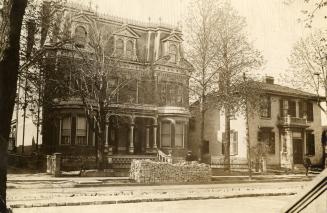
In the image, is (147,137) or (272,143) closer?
(272,143)

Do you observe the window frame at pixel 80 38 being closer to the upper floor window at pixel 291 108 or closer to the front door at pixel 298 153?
the front door at pixel 298 153

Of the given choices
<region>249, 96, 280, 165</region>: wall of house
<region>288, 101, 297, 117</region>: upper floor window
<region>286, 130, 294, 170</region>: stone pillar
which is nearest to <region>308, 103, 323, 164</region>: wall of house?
<region>286, 130, 294, 170</region>: stone pillar

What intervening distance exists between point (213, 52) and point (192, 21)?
185 centimetres

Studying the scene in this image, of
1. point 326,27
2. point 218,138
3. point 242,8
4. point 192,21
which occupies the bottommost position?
point 218,138

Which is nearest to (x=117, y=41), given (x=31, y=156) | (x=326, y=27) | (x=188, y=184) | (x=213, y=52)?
(x=213, y=52)

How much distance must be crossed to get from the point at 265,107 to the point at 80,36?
1111cm

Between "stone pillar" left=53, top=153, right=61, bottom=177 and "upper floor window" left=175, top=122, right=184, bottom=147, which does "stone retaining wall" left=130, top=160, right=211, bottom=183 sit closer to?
"stone pillar" left=53, top=153, right=61, bottom=177

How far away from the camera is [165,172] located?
1576 centimetres

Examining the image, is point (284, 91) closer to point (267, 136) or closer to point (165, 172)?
point (267, 136)

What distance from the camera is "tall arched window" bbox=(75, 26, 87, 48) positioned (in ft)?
56.0

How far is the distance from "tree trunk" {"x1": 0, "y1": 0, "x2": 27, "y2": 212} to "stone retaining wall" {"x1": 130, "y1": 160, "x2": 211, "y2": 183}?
31.8 ft

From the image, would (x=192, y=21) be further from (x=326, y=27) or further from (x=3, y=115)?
(x=3, y=115)

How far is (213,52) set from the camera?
19.3 metres

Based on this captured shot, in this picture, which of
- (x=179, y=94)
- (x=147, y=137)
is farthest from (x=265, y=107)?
(x=147, y=137)
